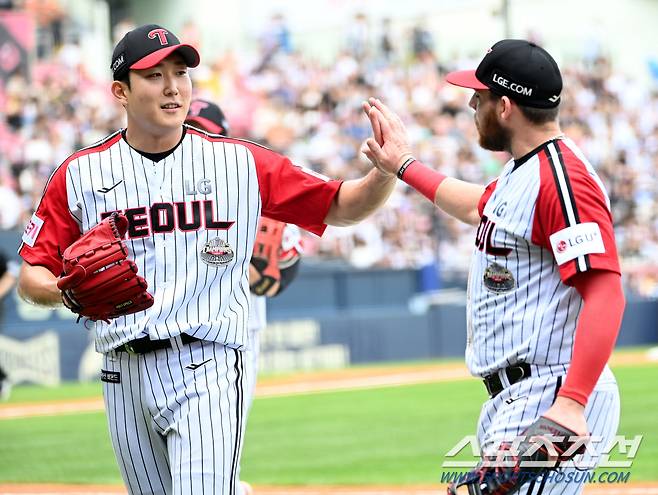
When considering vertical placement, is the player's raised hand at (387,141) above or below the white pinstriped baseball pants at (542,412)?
above

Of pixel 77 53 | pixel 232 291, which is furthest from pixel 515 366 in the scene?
pixel 77 53

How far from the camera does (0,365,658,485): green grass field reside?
342 inches

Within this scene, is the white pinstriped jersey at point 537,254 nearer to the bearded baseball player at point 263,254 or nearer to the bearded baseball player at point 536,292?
the bearded baseball player at point 536,292

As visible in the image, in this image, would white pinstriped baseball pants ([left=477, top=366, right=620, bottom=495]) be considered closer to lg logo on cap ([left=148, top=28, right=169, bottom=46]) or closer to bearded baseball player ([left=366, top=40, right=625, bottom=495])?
bearded baseball player ([left=366, top=40, right=625, bottom=495])

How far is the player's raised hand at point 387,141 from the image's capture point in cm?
461

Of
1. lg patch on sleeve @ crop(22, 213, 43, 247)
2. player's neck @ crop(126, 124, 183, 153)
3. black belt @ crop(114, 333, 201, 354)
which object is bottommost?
black belt @ crop(114, 333, 201, 354)

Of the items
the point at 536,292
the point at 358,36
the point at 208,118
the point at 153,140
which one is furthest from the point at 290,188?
the point at 358,36

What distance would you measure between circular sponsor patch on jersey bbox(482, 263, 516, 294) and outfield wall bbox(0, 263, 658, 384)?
36.9ft

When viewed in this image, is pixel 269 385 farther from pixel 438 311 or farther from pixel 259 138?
pixel 259 138

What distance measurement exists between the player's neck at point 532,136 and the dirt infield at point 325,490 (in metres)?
3.99

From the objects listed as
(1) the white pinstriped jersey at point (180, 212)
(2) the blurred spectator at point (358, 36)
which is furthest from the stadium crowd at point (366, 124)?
(1) the white pinstriped jersey at point (180, 212)

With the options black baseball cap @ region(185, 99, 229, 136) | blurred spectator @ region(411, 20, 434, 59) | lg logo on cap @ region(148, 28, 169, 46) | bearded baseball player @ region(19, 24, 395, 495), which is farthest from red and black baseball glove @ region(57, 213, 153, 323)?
blurred spectator @ region(411, 20, 434, 59)

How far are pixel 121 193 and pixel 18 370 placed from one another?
35.7ft

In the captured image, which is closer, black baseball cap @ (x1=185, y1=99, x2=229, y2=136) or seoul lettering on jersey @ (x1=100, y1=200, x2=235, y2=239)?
seoul lettering on jersey @ (x1=100, y1=200, x2=235, y2=239)
